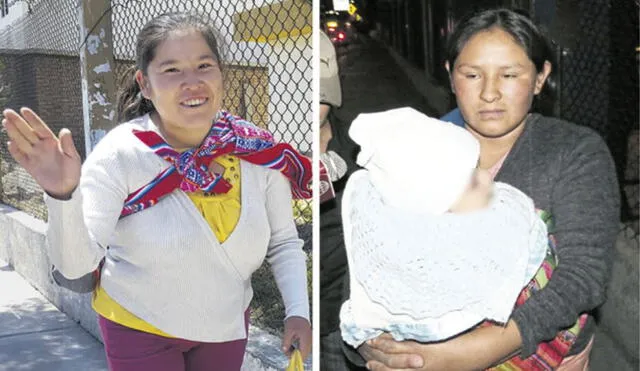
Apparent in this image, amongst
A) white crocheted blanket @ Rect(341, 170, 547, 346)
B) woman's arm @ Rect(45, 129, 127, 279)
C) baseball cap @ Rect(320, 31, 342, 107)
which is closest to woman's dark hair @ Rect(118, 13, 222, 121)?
woman's arm @ Rect(45, 129, 127, 279)

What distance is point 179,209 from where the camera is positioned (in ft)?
5.30

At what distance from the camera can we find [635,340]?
3.75 feet

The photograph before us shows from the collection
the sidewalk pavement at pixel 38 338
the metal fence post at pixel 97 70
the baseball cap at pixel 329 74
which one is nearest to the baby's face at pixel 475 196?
the baseball cap at pixel 329 74

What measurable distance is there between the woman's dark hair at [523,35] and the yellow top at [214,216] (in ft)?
2.18

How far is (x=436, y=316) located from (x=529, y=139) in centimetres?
29

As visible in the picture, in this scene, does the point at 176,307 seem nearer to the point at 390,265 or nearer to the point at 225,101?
the point at 225,101

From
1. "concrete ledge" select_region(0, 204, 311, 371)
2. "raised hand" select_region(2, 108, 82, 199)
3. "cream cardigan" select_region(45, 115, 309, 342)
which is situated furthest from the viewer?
"concrete ledge" select_region(0, 204, 311, 371)

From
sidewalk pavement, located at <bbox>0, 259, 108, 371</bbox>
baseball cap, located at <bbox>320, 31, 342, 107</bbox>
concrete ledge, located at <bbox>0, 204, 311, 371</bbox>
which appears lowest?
sidewalk pavement, located at <bbox>0, 259, 108, 371</bbox>

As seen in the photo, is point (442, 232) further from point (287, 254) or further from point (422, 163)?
point (287, 254)

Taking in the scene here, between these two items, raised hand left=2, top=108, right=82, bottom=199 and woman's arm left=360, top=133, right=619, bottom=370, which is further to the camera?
raised hand left=2, top=108, right=82, bottom=199

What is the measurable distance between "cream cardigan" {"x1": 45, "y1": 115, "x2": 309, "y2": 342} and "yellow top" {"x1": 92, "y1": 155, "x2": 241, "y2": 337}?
0.01m

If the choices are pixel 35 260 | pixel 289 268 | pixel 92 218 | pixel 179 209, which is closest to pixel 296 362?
pixel 289 268

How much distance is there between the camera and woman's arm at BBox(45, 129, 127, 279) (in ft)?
4.85

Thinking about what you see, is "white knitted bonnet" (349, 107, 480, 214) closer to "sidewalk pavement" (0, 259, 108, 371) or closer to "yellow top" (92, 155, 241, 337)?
"yellow top" (92, 155, 241, 337)
